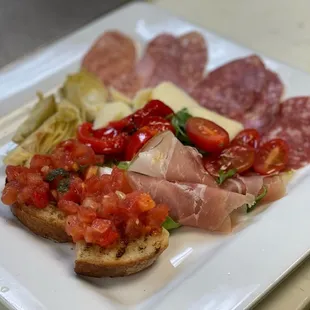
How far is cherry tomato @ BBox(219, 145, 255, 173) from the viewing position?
206cm

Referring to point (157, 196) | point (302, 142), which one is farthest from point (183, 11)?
point (157, 196)

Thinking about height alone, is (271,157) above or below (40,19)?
above

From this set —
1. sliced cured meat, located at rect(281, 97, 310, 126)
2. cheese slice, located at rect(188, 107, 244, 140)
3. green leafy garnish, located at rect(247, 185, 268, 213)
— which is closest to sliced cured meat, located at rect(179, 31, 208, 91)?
cheese slice, located at rect(188, 107, 244, 140)

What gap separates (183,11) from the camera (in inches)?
133

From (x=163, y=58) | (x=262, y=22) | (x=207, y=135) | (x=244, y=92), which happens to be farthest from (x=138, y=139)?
(x=262, y=22)

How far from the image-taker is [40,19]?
3328mm

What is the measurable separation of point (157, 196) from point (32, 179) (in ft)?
1.40

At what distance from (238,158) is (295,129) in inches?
14.5

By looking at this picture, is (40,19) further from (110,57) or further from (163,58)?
(163,58)

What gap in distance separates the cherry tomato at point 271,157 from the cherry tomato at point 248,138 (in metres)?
0.04

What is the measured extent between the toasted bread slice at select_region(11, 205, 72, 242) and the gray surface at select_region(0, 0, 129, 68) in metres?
1.49

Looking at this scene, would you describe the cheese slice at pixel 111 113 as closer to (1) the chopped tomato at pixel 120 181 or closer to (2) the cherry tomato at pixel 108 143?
(2) the cherry tomato at pixel 108 143

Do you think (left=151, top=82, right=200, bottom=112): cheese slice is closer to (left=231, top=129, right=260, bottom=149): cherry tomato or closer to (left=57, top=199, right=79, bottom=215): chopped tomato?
(left=231, top=129, right=260, bottom=149): cherry tomato

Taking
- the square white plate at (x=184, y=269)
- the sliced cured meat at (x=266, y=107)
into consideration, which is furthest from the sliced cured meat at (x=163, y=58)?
the square white plate at (x=184, y=269)
